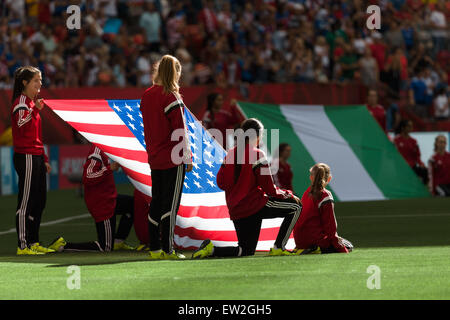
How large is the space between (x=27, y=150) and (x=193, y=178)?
1750 millimetres

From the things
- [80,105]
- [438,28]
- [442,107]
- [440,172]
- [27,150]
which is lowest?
[440,172]

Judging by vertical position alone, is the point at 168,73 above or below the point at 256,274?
above

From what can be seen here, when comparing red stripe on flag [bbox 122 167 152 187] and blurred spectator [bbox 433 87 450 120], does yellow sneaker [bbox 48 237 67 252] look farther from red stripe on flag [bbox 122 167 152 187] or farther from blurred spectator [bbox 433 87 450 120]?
blurred spectator [bbox 433 87 450 120]

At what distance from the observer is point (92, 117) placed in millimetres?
10875

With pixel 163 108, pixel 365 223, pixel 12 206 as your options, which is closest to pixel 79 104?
pixel 163 108

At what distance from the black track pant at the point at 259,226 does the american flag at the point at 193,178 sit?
77 cm

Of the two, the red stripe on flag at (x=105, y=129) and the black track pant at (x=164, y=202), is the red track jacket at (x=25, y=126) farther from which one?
the black track pant at (x=164, y=202)

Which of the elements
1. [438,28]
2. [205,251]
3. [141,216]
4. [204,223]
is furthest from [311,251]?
[438,28]

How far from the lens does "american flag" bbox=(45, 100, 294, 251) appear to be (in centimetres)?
1048

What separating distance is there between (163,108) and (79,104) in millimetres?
2196

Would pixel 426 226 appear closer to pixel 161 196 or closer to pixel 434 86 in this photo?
pixel 161 196

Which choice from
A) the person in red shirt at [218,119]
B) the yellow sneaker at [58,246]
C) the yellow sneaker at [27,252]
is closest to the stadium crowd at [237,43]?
the person in red shirt at [218,119]

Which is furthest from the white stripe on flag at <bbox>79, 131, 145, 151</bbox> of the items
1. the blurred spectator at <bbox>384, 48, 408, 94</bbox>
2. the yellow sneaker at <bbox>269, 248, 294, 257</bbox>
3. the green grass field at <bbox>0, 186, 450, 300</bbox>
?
the blurred spectator at <bbox>384, 48, 408, 94</bbox>

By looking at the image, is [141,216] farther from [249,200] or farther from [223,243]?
[249,200]
